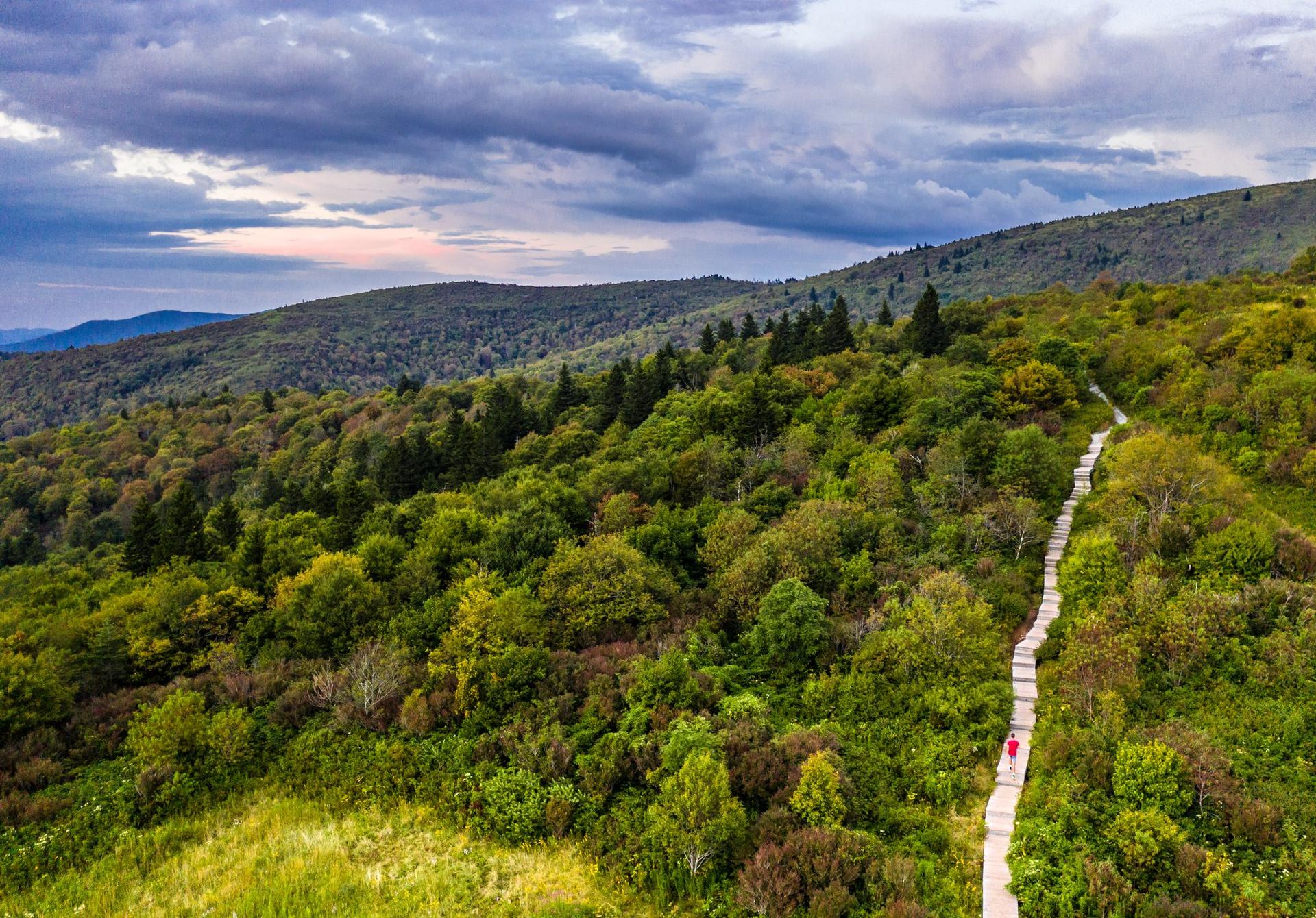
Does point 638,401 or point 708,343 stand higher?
point 708,343

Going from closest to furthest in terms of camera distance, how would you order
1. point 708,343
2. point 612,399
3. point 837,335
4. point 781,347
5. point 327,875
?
point 327,875, point 612,399, point 837,335, point 781,347, point 708,343

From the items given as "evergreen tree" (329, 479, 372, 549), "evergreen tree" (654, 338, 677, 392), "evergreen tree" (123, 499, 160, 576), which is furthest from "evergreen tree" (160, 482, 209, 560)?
"evergreen tree" (654, 338, 677, 392)

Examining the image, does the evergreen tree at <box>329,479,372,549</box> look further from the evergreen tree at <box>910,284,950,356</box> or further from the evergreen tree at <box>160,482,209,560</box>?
the evergreen tree at <box>910,284,950,356</box>

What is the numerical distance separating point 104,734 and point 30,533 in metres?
79.6

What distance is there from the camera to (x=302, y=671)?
91.5ft

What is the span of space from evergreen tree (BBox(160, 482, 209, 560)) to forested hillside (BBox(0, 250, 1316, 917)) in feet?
0.98

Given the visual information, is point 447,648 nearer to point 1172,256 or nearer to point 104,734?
point 104,734

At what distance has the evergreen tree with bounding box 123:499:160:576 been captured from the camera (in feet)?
145

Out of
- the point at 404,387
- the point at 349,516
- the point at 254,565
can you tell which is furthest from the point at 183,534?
the point at 404,387

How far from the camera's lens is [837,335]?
74500 mm

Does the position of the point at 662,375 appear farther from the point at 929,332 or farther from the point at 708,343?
the point at 929,332

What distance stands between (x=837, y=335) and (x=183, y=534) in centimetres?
6129

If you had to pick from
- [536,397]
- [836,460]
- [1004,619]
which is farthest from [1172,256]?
[1004,619]

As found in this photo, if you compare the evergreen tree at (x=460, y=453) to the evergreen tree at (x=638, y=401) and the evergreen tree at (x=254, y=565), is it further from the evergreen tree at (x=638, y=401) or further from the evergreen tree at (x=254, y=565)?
the evergreen tree at (x=254, y=565)
